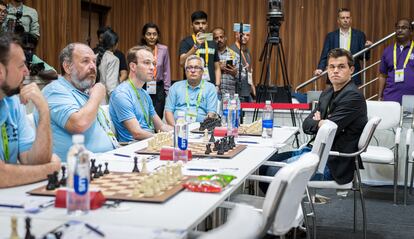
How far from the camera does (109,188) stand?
6.32 ft

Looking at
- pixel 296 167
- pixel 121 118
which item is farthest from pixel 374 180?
pixel 296 167

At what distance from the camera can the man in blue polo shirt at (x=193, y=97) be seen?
4.90 m

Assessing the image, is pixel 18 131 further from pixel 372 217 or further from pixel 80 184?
pixel 372 217

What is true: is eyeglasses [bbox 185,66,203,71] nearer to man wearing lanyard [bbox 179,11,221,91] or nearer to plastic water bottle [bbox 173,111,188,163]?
man wearing lanyard [bbox 179,11,221,91]

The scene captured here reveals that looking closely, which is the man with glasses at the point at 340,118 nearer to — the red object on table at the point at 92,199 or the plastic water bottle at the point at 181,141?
the plastic water bottle at the point at 181,141

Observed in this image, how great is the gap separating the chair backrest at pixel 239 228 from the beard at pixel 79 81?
2083mm

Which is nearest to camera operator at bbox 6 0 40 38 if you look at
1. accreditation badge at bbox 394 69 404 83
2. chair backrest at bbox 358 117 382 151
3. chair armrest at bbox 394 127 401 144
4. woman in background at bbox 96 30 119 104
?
woman in background at bbox 96 30 119 104

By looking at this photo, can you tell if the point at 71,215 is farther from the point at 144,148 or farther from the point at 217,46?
→ the point at 217,46

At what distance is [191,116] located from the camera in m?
4.89

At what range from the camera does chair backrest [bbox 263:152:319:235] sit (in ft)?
5.85

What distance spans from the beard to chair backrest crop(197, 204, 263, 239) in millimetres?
2083

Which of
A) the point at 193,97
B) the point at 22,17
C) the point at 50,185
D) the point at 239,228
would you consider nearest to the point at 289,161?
the point at 193,97

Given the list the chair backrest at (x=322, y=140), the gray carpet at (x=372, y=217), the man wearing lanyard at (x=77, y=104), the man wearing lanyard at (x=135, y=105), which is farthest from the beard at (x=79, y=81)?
the gray carpet at (x=372, y=217)

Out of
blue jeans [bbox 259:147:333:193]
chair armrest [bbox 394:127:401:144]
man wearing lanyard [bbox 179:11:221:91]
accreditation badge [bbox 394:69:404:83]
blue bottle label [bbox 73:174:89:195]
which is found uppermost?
man wearing lanyard [bbox 179:11:221:91]
